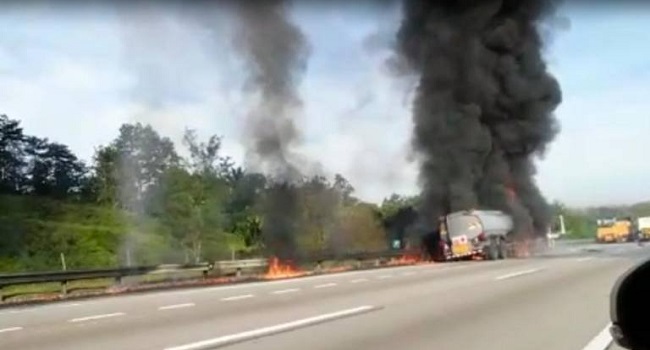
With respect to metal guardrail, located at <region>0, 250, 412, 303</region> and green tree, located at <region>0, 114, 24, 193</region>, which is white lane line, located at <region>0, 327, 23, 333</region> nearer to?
metal guardrail, located at <region>0, 250, 412, 303</region>

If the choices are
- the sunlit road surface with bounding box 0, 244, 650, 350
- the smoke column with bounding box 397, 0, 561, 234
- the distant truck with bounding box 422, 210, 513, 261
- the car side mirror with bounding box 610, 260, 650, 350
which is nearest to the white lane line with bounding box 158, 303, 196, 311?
the sunlit road surface with bounding box 0, 244, 650, 350

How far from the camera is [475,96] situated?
55.4 m

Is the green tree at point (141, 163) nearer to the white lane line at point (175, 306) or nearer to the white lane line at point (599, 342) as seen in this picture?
the white lane line at point (175, 306)

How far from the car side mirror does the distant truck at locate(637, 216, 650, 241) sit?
80.4 m

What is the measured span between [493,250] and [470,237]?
73.1 inches

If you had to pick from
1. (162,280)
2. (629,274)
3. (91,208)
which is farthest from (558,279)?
(91,208)

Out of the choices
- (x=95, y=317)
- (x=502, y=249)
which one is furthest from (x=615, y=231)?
(x=95, y=317)

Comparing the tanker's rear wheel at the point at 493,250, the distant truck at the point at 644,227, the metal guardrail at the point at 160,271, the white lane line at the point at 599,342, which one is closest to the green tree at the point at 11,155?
the metal guardrail at the point at 160,271

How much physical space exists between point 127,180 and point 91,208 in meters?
3.80

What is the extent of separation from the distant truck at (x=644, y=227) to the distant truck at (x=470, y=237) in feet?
113

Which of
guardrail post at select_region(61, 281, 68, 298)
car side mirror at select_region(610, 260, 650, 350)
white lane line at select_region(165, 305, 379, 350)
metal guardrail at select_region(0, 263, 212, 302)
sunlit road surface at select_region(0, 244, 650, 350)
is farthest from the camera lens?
guardrail post at select_region(61, 281, 68, 298)

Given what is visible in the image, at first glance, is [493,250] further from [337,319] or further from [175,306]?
[337,319]

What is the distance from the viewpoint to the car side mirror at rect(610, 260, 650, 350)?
2.52 meters

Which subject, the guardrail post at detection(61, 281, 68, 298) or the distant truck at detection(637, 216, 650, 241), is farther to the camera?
the distant truck at detection(637, 216, 650, 241)
